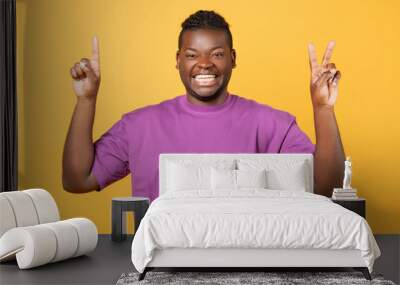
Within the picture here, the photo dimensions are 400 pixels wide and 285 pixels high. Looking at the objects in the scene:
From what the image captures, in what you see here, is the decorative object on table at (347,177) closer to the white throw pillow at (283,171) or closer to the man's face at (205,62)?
the white throw pillow at (283,171)

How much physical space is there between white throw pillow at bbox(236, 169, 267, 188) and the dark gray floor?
46.1 inches

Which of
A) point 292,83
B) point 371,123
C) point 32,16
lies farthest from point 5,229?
point 371,123

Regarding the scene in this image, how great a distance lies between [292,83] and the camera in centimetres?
709

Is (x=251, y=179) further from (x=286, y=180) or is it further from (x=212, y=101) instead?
(x=212, y=101)

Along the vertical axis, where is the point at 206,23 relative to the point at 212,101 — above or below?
above

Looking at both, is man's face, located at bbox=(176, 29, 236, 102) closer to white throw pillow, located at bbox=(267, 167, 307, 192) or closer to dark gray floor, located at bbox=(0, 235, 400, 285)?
white throw pillow, located at bbox=(267, 167, 307, 192)

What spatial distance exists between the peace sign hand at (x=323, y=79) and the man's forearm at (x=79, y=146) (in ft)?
7.29

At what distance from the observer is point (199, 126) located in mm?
6902

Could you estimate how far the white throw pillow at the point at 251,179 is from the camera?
6250 millimetres

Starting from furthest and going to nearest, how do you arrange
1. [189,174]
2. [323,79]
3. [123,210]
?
[323,79] → [123,210] → [189,174]

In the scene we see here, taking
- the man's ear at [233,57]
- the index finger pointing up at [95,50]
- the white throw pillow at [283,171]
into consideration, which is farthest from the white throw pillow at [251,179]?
the index finger pointing up at [95,50]

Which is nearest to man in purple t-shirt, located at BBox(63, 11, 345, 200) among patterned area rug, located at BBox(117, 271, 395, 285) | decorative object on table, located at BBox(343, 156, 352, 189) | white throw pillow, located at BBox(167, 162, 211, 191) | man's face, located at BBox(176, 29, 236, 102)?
man's face, located at BBox(176, 29, 236, 102)

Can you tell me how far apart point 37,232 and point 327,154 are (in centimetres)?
303

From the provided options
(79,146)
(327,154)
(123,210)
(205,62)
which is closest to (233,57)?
(205,62)
